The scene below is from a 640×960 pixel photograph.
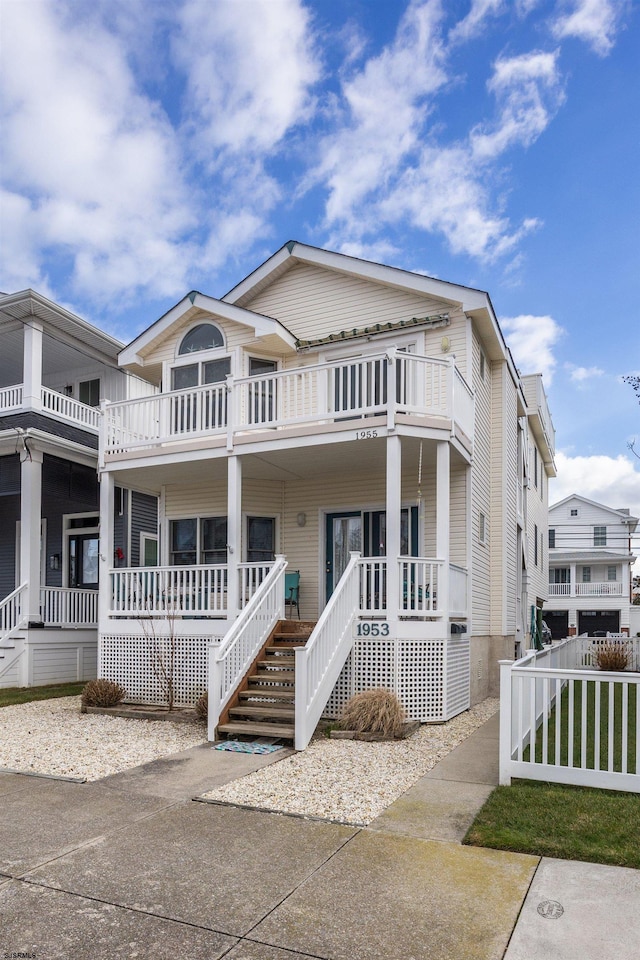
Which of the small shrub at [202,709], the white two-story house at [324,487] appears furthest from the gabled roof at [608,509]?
the small shrub at [202,709]

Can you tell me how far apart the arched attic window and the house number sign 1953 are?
6968mm

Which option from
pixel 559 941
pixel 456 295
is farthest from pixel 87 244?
pixel 559 941

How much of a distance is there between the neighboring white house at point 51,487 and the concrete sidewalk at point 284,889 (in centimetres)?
911

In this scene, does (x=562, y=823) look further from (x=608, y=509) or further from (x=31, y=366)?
(x=608, y=509)

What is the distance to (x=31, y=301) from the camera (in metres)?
14.4

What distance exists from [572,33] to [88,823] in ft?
45.6

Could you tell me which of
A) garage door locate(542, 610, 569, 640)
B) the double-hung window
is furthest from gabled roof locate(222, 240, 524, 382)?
garage door locate(542, 610, 569, 640)

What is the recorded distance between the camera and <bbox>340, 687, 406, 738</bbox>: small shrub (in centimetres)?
920

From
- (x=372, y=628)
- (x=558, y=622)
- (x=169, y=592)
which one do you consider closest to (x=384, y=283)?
(x=372, y=628)

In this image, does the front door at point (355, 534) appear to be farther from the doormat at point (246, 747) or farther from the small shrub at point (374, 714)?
the doormat at point (246, 747)

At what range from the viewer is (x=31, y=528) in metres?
14.8

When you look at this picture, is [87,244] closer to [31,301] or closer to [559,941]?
[31,301]

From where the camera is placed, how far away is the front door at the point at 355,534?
13469 millimetres

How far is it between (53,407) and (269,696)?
9.29 metres
